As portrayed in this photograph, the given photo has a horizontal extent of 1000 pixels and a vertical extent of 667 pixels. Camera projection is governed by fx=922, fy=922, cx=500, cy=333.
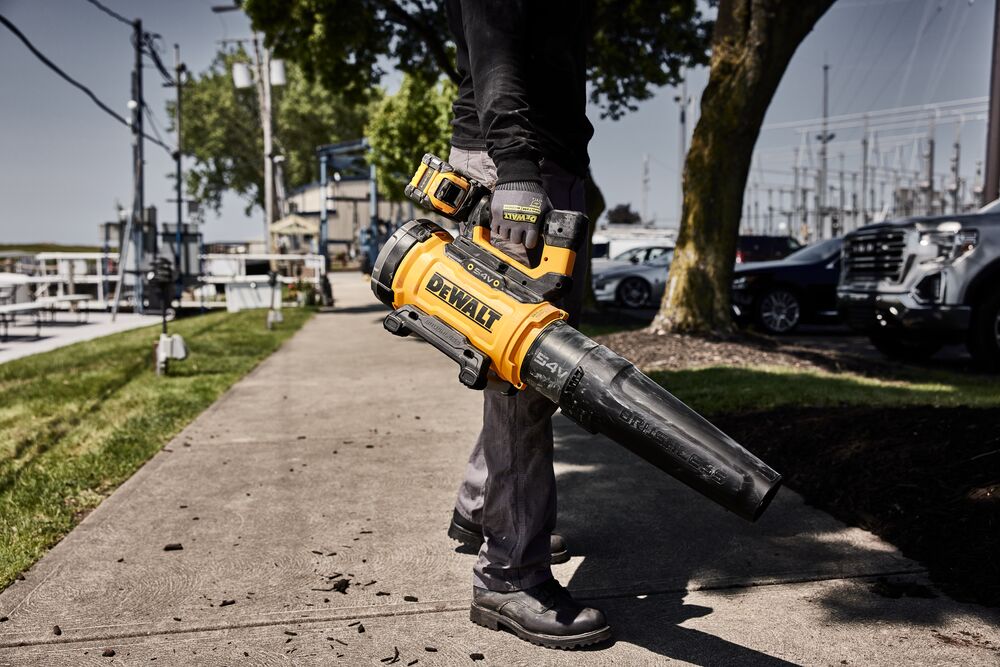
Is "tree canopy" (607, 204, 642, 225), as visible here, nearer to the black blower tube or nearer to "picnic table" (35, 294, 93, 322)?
"picnic table" (35, 294, 93, 322)

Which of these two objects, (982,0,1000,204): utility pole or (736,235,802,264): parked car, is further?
(736,235,802,264): parked car

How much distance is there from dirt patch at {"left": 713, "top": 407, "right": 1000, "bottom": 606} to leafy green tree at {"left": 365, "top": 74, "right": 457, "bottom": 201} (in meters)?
34.4

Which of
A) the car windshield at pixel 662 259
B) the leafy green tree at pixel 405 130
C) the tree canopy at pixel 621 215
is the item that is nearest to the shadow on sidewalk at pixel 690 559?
the car windshield at pixel 662 259

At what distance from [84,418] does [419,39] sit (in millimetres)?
11371

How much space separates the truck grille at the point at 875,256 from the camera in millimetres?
9359

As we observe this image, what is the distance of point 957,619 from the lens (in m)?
2.75

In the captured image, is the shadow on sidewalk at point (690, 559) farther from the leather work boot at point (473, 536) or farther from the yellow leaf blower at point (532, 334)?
the yellow leaf blower at point (532, 334)

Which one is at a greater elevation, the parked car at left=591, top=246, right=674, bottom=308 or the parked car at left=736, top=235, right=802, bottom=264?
the parked car at left=736, top=235, right=802, bottom=264

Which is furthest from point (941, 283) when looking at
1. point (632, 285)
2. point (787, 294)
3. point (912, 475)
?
point (632, 285)

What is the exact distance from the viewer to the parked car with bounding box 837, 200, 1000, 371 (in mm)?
8625

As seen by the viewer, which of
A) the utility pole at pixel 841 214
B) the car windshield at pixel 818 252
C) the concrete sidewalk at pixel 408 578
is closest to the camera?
the concrete sidewalk at pixel 408 578

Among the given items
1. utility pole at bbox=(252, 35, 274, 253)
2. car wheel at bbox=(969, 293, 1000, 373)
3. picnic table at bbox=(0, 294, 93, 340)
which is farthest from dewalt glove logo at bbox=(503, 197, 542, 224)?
utility pole at bbox=(252, 35, 274, 253)

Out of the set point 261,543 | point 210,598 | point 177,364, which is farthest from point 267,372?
point 210,598

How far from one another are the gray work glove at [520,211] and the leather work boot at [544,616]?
105 centimetres
